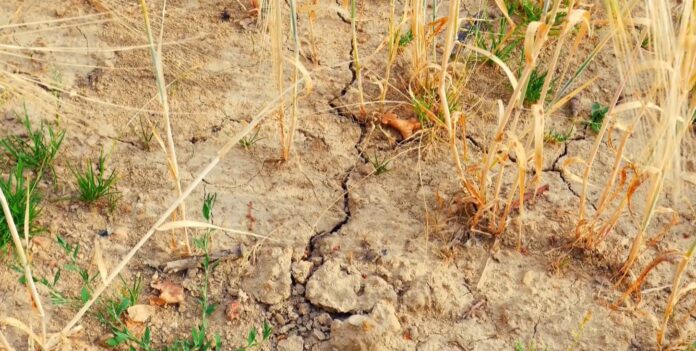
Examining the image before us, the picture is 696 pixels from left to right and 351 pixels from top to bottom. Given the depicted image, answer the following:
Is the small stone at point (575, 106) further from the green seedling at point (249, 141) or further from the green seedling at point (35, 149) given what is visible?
the green seedling at point (35, 149)

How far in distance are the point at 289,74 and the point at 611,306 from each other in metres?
1.49

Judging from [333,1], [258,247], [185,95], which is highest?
[333,1]

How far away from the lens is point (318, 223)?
2.54 meters

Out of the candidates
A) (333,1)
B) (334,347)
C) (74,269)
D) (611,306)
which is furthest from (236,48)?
(611,306)

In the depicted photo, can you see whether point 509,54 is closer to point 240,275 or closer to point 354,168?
point 354,168

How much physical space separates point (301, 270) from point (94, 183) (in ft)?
2.43

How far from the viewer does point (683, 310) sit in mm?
2361

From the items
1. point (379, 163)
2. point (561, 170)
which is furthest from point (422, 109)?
point (561, 170)

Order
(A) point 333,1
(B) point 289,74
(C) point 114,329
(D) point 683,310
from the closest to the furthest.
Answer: (C) point 114,329 < (D) point 683,310 < (B) point 289,74 < (A) point 333,1

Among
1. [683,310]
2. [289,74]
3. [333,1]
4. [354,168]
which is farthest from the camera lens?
[333,1]

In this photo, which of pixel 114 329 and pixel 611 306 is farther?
pixel 611 306

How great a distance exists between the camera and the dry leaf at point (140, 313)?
2.21 meters

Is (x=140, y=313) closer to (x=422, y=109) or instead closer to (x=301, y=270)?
(x=301, y=270)

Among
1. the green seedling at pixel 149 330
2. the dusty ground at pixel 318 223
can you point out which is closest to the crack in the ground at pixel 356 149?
the dusty ground at pixel 318 223
